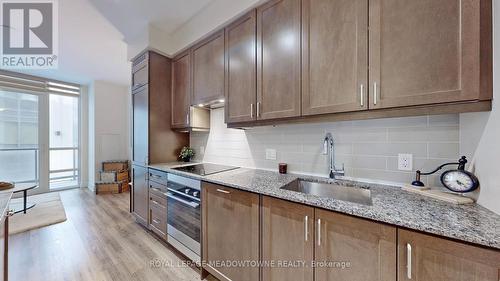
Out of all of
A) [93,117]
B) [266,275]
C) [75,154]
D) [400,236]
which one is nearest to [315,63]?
[400,236]

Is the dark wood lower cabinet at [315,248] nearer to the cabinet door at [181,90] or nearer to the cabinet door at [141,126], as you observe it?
the cabinet door at [181,90]

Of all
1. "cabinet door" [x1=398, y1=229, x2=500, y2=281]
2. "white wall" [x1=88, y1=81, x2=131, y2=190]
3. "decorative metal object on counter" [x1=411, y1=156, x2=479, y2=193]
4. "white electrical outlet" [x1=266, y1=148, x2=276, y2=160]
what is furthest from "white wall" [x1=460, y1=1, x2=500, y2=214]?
"white wall" [x1=88, y1=81, x2=131, y2=190]

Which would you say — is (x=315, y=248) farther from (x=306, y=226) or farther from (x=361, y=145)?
(x=361, y=145)

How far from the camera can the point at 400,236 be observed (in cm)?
82

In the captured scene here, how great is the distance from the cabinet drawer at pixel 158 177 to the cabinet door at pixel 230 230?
28.6 inches

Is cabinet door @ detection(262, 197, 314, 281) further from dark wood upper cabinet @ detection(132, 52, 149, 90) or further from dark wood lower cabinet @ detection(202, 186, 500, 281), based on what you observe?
dark wood upper cabinet @ detection(132, 52, 149, 90)

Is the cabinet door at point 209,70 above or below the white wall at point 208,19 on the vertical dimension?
below

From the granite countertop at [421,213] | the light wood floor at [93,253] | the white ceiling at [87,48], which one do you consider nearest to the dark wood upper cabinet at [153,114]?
the white ceiling at [87,48]

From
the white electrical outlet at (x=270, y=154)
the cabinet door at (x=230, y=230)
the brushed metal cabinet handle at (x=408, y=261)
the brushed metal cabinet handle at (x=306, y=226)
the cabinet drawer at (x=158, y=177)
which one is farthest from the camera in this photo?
the cabinet drawer at (x=158, y=177)

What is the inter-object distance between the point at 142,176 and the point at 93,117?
334 centimetres

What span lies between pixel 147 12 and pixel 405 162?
2974 millimetres

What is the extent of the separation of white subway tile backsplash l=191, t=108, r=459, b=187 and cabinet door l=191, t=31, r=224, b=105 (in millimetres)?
557

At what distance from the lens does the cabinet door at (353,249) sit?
0.85 m

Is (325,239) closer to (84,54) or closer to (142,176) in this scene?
(142,176)
